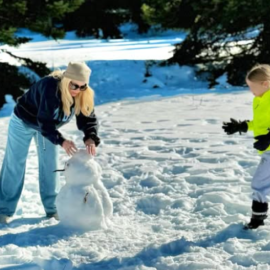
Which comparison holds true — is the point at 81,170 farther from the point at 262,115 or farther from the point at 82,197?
the point at 262,115

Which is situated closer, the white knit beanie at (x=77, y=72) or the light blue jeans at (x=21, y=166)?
the white knit beanie at (x=77, y=72)

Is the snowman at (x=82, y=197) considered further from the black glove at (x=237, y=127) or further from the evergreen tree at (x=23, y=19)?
the evergreen tree at (x=23, y=19)

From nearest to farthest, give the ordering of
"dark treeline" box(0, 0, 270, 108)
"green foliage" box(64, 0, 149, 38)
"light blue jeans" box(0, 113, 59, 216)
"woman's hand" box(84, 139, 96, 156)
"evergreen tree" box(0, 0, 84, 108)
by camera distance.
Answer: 1. "woman's hand" box(84, 139, 96, 156)
2. "light blue jeans" box(0, 113, 59, 216)
3. "evergreen tree" box(0, 0, 84, 108)
4. "dark treeline" box(0, 0, 270, 108)
5. "green foliage" box(64, 0, 149, 38)

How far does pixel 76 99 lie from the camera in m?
4.91

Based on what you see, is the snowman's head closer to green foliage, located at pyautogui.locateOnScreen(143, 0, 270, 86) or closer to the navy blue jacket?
the navy blue jacket

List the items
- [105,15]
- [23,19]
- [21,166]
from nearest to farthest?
[21,166] → [23,19] → [105,15]

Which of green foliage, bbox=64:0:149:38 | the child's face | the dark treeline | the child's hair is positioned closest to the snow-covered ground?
the child's face

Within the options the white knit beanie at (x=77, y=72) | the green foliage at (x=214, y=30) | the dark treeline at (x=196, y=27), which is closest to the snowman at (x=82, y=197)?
the white knit beanie at (x=77, y=72)

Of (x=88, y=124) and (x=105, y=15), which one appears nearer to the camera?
(x=88, y=124)

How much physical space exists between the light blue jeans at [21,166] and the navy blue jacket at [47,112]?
0.43 feet

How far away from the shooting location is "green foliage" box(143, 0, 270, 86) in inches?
537

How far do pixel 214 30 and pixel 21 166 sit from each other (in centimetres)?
993

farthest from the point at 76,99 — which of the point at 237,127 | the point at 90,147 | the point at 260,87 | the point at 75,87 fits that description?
the point at 260,87

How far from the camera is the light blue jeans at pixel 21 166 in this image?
5.25 m
